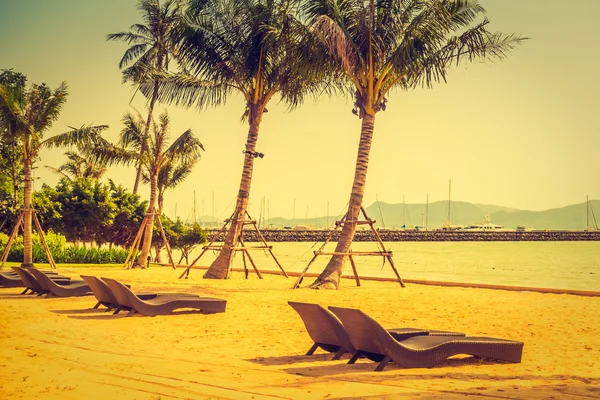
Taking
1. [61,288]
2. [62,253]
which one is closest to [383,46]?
[61,288]

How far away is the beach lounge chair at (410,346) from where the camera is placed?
29.4ft

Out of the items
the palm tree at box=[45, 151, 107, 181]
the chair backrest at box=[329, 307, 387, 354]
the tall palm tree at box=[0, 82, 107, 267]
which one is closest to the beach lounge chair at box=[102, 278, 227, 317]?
Result: the chair backrest at box=[329, 307, 387, 354]

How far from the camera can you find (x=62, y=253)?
108ft

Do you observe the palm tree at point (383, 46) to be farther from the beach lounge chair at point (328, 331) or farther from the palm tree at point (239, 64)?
the beach lounge chair at point (328, 331)

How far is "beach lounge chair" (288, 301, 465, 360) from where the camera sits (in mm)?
9656

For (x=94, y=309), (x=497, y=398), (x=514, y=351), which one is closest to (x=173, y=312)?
(x=94, y=309)

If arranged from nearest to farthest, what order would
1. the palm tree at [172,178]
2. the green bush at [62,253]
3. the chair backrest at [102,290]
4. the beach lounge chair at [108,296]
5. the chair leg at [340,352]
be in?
the chair leg at [340,352]
the beach lounge chair at [108,296]
the chair backrest at [102,290]
the green bush at [62,253]
the palm tree at [172,178]

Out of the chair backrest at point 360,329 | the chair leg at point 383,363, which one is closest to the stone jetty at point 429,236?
the chair backrest at point 360,329

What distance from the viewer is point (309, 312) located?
32.6ft

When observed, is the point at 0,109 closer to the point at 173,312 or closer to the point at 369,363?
the point at 173,312

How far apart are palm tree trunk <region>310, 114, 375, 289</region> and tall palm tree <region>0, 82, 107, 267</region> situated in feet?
33.1

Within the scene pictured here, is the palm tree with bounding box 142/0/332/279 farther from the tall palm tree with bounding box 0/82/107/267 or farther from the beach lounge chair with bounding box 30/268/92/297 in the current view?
the beach lounge chair with bounding box 30/268/92/297

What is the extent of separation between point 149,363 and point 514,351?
4.70 meters

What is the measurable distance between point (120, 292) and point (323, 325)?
5374mm
